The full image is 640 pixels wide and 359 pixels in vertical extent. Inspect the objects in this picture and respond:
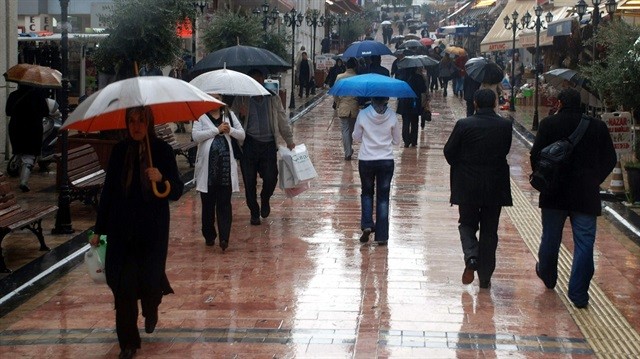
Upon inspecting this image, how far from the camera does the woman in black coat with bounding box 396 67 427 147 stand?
2156 centimetres

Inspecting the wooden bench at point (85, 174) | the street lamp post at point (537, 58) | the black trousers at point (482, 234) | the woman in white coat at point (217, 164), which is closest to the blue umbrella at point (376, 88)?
the woman in white coat at point (217, 164)

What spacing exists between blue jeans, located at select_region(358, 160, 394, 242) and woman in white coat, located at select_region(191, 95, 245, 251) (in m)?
1.31

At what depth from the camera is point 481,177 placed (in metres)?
9.45

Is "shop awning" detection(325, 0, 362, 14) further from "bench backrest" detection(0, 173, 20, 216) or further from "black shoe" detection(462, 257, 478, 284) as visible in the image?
"black shoe" detection(462, 257, 478, 284)

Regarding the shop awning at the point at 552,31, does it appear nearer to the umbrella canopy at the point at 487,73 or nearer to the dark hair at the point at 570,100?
the umbrella canopy at the point at 487,73

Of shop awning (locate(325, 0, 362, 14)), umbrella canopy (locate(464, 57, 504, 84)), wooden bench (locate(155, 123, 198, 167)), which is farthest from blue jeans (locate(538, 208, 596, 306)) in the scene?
shop awning (locate(325, 0, 362, 14))

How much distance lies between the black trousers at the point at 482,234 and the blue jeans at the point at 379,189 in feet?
6.06

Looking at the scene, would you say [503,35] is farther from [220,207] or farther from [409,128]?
[220,207]

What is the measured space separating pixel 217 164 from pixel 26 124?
18.5 ft

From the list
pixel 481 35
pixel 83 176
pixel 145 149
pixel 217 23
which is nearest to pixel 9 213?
pixel 83 176

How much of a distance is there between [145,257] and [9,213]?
12.4ft

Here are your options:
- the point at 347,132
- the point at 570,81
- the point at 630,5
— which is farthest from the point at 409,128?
the point at 570,81

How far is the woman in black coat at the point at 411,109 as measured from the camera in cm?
2156

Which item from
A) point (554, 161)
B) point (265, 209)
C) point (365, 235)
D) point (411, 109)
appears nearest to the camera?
point (554, 161)
